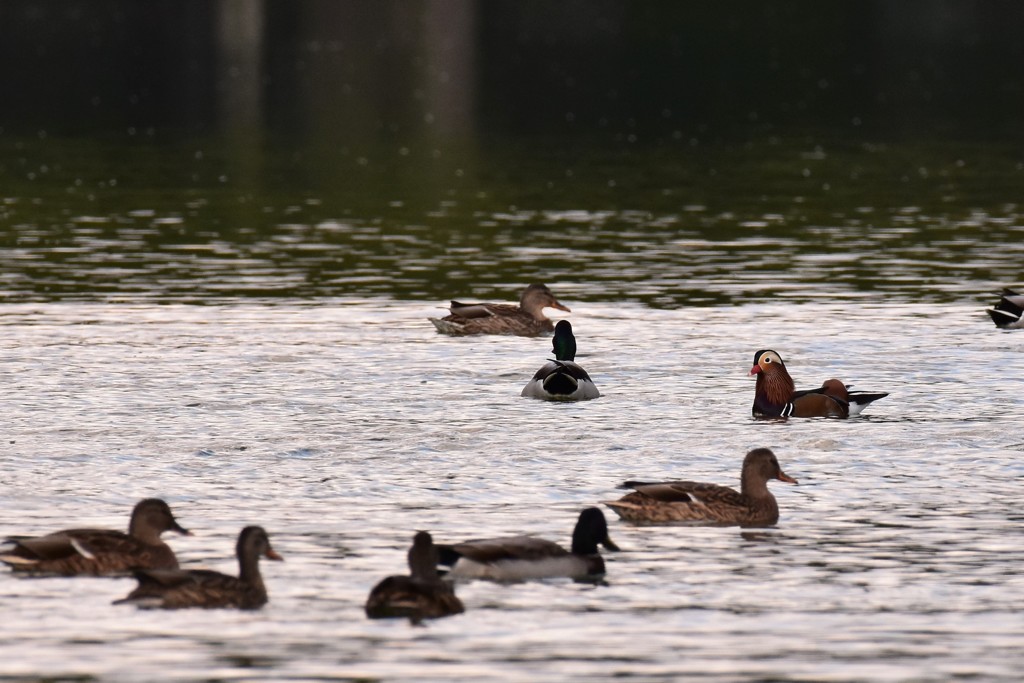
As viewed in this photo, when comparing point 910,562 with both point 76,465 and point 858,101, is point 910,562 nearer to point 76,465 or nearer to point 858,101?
point 76,465

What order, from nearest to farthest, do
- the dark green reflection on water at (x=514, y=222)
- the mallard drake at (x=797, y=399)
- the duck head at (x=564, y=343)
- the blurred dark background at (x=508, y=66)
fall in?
the mallard drake at (x=797, y=399) → the duck head at (x=564, y=343) → the dark green reflection on water at (x=514, y=222) → the blurred dark background at (x=508, y=66)

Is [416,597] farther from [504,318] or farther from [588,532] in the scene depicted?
[504,318]

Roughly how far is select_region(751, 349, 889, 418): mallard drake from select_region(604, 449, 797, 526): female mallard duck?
513 centimetres

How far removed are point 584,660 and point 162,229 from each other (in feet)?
101

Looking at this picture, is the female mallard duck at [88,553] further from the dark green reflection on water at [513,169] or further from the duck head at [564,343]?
the dark green reflection on water at [513,169]

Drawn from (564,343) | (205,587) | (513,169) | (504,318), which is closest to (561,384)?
(564,343)

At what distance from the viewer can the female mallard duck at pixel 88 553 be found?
15.7 m

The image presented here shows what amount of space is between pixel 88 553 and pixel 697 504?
5.05 metres

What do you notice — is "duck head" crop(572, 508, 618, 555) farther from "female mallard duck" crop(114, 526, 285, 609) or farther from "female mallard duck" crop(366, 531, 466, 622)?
"female mallard duck" crop(114, 526, 285, 609)

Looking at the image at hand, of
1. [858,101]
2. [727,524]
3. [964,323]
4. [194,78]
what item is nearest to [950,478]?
[727,524]

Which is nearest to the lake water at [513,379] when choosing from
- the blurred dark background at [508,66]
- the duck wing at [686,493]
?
the duck wing at [686,493]

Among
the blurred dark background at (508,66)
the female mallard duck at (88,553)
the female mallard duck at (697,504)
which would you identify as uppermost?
the blurred dark background at (508,66)

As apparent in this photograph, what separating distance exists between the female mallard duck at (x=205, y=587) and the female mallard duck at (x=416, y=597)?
86 centimetres

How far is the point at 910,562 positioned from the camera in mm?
16250
